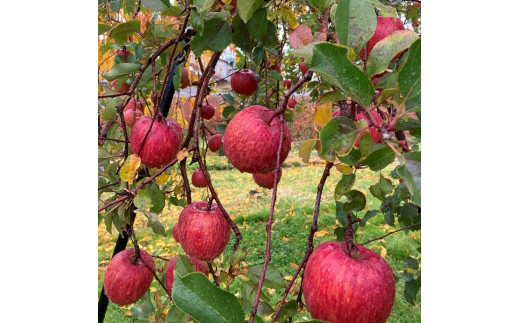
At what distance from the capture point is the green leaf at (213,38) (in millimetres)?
694

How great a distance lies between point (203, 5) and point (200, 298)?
37 cm

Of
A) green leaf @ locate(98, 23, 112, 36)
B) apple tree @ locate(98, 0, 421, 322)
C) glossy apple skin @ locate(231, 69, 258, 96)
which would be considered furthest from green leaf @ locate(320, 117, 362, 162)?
glossy apple skin @ locate(231, 69, 258, 96)

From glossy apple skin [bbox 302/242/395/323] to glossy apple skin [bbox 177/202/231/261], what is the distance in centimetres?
24

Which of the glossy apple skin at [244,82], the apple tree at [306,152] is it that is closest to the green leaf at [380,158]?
the apple tree at [306,152]

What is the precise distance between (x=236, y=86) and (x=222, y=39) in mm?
532

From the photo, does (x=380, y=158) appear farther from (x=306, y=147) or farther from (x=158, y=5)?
(x=158, y=5)

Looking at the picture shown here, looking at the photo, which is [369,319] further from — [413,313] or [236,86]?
[413,313]

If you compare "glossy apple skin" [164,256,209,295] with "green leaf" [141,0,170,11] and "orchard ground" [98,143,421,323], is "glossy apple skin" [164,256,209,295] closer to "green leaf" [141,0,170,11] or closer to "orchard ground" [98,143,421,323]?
"green leaf" [141,0,170,11]

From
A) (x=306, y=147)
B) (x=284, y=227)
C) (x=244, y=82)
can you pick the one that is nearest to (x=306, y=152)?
(x=306, y=147)

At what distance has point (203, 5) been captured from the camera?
0.54m

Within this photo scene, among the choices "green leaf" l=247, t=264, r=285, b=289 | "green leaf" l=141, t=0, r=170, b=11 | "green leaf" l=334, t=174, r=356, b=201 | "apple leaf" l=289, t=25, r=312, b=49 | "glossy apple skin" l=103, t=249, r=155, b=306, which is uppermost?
"green leaf" l=141, t=0, r=170, b=11

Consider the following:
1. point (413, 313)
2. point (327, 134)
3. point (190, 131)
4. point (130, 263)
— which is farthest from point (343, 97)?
point (413, 313)

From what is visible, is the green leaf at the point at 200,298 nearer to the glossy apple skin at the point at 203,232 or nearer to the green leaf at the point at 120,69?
the glossy apple skin at the point at 203,232

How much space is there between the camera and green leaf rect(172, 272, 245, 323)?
1.13 ft
